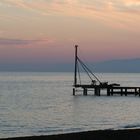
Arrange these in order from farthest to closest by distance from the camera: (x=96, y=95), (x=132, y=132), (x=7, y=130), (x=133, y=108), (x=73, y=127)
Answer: (x=96, y=95) < (x=133, y=108) < (x=73, y=127) < (x=7, y=130) < (x=132, y=132)

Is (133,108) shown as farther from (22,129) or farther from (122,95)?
(22,129)

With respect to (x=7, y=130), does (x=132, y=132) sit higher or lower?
higher

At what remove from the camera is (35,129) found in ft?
115

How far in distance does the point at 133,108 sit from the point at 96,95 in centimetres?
2442

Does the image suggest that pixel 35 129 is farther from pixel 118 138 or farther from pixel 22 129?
pixel 118 138

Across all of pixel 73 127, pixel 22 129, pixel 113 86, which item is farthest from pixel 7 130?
pixel 113 86

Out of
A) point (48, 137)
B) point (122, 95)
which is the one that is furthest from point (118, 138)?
point (122, 95)

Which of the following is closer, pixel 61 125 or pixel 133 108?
pixel 61 125

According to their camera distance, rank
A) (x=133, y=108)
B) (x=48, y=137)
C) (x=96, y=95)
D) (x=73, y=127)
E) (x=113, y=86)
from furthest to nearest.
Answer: (x=96, y=95)
(x=113, y=86)
(x=133, y=108)
(x=73, y=127)
(x=48, y=137)

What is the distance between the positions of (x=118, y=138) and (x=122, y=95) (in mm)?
71992

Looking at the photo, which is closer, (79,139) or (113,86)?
(79,139)

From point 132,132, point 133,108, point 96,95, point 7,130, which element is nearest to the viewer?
point 132,132

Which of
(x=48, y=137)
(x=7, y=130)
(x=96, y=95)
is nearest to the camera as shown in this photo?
(x=48, y=137)

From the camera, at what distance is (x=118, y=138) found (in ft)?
49.2
